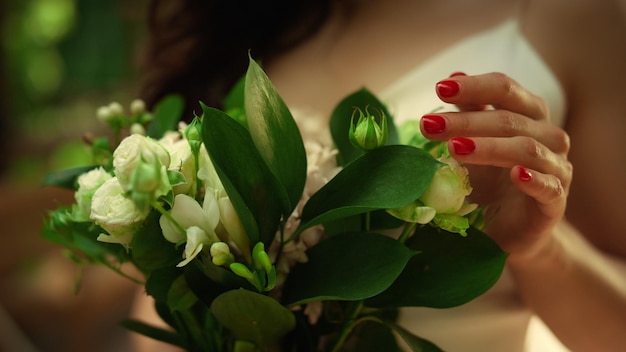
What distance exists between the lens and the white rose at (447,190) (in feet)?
1.25

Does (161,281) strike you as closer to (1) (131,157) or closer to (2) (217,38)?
(1) (131,157)

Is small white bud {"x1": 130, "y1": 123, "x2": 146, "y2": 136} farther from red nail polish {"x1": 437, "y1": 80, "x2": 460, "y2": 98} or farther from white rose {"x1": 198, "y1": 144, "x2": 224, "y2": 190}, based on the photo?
red nail polish {"x1": 437, "y1": 80, "x2": 460, "y2": 98}

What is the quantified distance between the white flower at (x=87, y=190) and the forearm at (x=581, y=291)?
367mm

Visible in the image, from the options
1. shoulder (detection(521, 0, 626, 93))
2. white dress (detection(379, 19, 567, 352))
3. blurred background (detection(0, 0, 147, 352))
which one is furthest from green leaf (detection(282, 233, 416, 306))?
blurred background (detection(0, 0, 147, 352))

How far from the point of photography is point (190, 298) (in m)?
0.44

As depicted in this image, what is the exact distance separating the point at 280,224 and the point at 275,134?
0.21ft

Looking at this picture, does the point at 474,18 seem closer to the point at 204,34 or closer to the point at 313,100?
the point at 313,100

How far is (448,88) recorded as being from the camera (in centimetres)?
42

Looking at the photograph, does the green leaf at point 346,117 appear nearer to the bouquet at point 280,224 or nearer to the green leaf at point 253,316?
the bouquet at point 280,224

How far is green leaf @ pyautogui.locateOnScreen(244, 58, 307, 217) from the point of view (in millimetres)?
400

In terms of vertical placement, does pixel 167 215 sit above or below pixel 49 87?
above

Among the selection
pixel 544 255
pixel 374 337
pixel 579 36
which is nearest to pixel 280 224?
pixel 374 337

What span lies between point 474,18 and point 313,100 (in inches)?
8.8

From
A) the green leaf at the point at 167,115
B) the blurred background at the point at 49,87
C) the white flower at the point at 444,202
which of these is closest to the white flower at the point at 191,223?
the white flower at the point at 444,202
